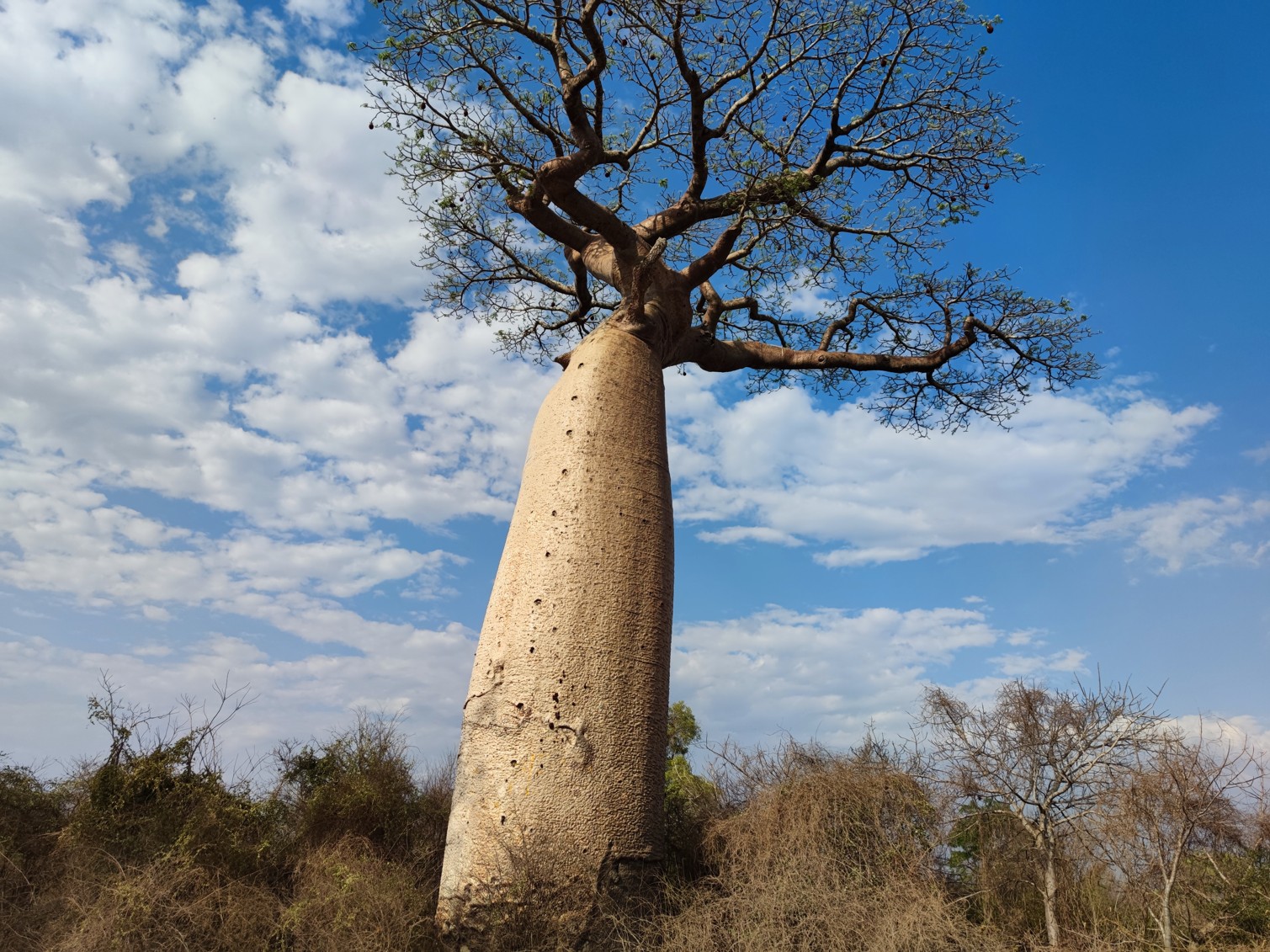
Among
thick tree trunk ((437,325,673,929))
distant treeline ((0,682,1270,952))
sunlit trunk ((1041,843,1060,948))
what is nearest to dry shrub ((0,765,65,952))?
distant treeline ((0,682,1270,952))

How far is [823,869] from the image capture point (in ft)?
12.6

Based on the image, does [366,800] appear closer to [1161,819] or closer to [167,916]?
[167,916]

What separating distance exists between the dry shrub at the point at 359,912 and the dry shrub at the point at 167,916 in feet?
0.61

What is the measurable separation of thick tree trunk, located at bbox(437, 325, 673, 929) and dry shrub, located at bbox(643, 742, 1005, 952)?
1.47ft

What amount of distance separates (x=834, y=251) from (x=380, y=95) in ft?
12.3

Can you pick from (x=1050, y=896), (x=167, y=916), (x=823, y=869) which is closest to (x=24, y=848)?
(x=167, y=916)

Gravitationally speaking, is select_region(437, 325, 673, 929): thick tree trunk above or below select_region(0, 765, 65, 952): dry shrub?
above

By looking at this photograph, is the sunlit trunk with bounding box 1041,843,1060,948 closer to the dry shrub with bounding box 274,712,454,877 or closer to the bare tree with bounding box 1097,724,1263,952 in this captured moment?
the bare tree with bounding box 1097,724,1263,952

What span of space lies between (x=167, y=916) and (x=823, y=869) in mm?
2969

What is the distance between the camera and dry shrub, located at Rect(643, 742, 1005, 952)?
345 cm

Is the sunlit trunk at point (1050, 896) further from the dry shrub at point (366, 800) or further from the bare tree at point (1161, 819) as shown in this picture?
the dry shrub at point (366, 800)

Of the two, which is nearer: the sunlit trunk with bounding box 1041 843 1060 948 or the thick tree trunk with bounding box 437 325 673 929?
the thick tree trunk with bounding box 437 325 673 929

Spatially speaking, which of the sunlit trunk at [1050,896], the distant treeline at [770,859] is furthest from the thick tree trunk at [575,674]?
the sunlit trunk at [1050,896]

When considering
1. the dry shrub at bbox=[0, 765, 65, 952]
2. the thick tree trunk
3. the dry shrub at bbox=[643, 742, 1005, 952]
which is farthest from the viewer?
the dry shrub at bbox=[0, 765, 65, 952]
